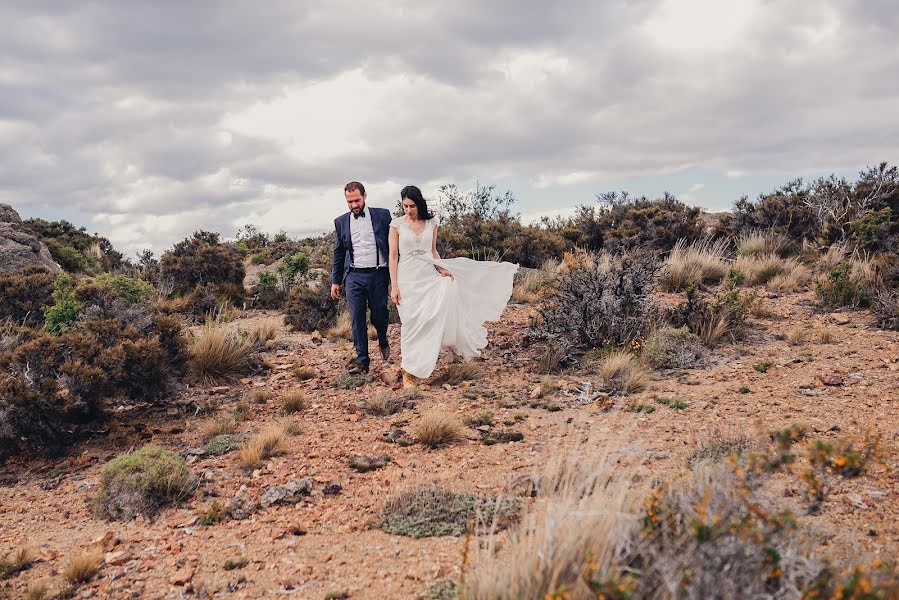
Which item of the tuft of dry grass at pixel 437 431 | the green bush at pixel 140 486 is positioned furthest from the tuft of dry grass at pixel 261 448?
the tuft of dry grass at pixel 437 431

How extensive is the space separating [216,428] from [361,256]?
264 centimetres

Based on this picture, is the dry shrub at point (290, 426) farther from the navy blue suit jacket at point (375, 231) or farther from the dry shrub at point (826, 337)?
the dry shrub at point (826, 337)

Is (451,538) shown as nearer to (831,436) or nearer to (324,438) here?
(324,438)

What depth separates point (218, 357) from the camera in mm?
7832

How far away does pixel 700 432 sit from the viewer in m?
4.91

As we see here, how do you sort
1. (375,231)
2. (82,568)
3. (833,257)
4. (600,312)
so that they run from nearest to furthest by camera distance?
(82,568)
(375,231)
(600,312)
(833,257)

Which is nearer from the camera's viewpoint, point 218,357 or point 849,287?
point 218,357

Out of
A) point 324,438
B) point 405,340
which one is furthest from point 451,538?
point 405,340

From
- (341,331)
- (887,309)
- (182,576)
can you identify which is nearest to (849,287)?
(887,309)

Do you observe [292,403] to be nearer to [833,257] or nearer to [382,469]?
[382,469]

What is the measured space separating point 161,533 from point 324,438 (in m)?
1.79

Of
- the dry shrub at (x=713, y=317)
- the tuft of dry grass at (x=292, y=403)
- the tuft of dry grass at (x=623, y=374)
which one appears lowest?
the tuft of dry grass at (x=292, y=403)

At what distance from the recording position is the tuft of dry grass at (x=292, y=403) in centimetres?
651

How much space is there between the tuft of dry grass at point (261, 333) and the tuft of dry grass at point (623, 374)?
5257mm
